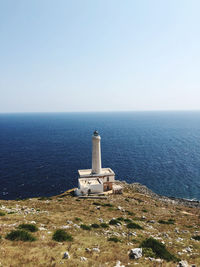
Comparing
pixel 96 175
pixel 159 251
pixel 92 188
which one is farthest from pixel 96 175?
pixel 159 251

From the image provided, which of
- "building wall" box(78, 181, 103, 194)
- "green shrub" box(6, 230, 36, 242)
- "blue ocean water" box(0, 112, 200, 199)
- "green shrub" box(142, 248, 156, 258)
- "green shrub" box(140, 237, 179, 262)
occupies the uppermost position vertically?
"green shrub" box(6, 230, 36, 242)

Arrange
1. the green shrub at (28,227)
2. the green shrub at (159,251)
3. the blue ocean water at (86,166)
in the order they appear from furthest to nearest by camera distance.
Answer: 1. the blue ocean water at (86,166)
2. the green shrub at (28,227)
3. the green shrub at (159,251)

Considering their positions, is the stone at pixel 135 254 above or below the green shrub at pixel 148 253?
above

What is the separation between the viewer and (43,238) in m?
12.2

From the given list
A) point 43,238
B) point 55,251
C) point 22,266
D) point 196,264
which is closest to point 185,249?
point 196,264

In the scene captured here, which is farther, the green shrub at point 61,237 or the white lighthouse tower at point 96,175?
the white lighthouse tower at point 96,175

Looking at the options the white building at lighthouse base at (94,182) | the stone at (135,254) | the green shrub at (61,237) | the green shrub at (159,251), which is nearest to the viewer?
the stone at (135,254)

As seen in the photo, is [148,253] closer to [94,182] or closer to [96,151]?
[94,182]

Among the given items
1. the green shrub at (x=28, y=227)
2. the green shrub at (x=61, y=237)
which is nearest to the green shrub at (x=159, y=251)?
Result: the green shrub at (x=61, y=237)

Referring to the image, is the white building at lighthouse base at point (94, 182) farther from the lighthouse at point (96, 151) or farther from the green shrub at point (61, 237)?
the green shrub at point (61, 237)

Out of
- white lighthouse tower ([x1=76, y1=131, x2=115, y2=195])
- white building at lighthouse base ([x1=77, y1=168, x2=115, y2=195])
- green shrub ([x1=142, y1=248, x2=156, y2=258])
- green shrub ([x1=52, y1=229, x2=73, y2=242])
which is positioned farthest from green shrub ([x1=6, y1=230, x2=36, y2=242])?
white lighthouse tower ([x1=76, y1=131, x2=115, y2=195])

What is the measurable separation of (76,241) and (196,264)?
316 inches

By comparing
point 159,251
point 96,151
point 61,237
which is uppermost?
point 96,151

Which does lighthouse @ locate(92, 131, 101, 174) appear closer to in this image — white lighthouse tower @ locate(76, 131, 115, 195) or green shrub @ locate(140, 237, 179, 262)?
white lighthouse tower @ locate(76, 131, 115, 195)
